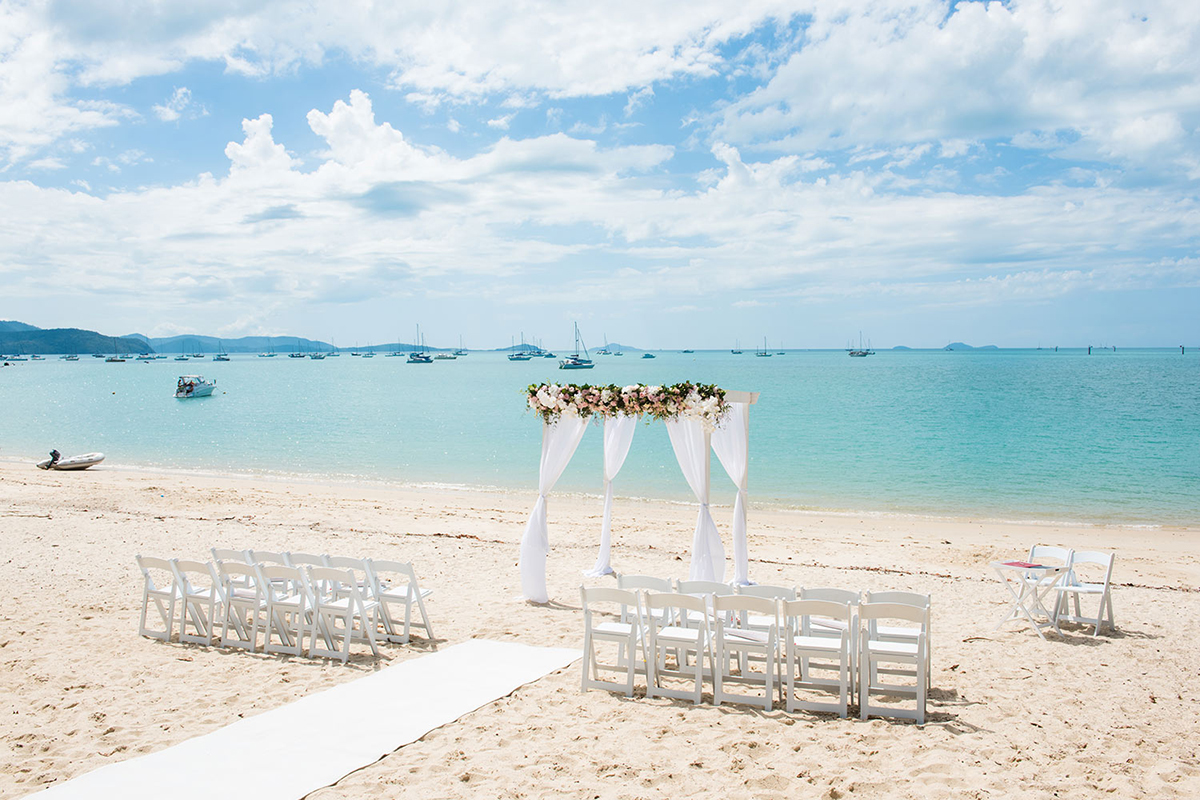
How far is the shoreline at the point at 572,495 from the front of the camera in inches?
722

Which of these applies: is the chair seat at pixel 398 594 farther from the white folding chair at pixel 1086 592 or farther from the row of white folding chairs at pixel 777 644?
the white folding chair at pixel 1086 592

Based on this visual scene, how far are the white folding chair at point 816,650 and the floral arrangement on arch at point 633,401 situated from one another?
3136mm

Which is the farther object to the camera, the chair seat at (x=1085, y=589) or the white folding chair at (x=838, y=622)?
the chair seat at (x=1085, y=589)

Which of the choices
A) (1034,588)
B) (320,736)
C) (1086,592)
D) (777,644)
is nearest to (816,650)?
(777,644)

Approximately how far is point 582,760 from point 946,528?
14418 mm

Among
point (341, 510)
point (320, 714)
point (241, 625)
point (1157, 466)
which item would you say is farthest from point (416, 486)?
point (1157, 466)

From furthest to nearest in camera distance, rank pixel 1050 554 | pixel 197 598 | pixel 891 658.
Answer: pixel 1050 554 → pixel 197 598 → pixel 891 658

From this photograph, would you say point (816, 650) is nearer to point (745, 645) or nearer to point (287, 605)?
point (745, 645)

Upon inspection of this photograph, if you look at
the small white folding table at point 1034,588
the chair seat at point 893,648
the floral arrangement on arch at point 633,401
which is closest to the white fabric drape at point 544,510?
the floral arrangement on arch at point 633,401

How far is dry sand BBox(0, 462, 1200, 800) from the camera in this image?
490 centimetres

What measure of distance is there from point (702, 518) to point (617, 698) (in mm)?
3610

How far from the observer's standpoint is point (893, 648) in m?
6.18

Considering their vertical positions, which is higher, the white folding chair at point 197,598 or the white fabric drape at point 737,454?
the white fabric drape at point 737,454

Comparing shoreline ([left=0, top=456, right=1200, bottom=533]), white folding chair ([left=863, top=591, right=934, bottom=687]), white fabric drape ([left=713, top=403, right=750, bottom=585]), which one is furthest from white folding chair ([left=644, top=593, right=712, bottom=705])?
shoreline ([left=0, top=456, right=1200, bottom=533])
